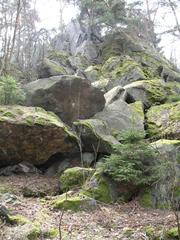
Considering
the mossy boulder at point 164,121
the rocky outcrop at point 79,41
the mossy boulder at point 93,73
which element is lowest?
the mossy boulder at point 164,121

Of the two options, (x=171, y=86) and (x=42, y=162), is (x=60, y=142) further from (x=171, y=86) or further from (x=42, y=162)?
(x=171, y=86)

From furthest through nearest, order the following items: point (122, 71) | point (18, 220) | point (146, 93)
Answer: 1. point (122, 71)
2. point (146, 93)
3. point (18, 220)

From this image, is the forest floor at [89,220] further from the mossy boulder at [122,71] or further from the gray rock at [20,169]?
the mossy boulder at [122,71]

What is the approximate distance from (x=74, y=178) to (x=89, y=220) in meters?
2.70

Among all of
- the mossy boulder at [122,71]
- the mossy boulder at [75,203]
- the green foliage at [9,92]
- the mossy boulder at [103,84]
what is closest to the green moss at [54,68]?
the mossy boulder at [103,84]

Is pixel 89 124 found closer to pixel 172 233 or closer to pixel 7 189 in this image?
pixel 7 189

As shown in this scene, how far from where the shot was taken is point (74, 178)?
36.8 ft

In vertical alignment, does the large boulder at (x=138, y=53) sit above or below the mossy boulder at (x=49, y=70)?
above

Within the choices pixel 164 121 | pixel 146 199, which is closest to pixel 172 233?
pixel 146 199

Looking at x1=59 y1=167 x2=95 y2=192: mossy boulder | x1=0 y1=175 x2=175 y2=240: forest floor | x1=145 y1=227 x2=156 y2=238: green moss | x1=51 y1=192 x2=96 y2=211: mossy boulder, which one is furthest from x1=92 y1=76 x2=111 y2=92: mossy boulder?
x1=145 y1=227 x2=156 y2=238: green moss

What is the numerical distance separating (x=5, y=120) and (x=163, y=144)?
17.5 feet

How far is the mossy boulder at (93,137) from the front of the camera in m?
12.9

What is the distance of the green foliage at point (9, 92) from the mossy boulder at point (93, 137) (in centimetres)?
257

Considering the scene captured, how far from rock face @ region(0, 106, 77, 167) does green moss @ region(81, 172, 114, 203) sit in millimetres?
2475
